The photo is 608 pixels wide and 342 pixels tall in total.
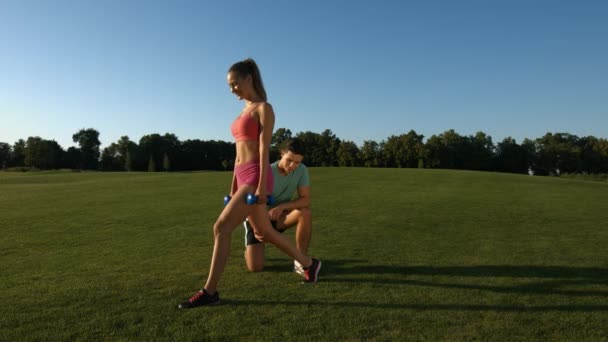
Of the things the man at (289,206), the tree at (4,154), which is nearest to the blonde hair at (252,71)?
the man at (289,206)

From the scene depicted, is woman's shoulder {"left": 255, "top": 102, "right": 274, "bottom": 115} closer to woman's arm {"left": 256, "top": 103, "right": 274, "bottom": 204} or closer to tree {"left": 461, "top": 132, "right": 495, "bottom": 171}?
woman's arm {"left": 256, "top": 103, "right": 274, "bottom": 204}

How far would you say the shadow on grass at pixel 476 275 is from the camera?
4387 mm

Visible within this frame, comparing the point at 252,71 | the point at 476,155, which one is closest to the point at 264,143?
the point at 252,71

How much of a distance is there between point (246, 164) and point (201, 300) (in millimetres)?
1329

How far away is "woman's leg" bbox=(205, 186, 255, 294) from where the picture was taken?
3.96m

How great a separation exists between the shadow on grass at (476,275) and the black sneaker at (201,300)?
133 centimetres

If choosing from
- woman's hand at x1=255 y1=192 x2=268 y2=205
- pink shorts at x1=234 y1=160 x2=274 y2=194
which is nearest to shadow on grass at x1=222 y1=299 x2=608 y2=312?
woman's hand at x1=255 y1=192 x2=268 y2=205

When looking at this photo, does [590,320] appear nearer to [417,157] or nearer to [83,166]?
[417,157]

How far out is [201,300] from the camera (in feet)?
12.5

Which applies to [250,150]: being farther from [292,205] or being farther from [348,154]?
[348,154]

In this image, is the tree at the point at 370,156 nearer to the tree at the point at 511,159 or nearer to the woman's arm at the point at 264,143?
the tree at the point at 511,159

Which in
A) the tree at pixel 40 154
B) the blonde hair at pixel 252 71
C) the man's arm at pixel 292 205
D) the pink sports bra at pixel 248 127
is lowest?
the man's arm at pixel 292 205

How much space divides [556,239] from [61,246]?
328 inches

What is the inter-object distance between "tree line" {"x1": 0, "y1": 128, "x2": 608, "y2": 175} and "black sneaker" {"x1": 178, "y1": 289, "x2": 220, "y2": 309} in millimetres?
84255
